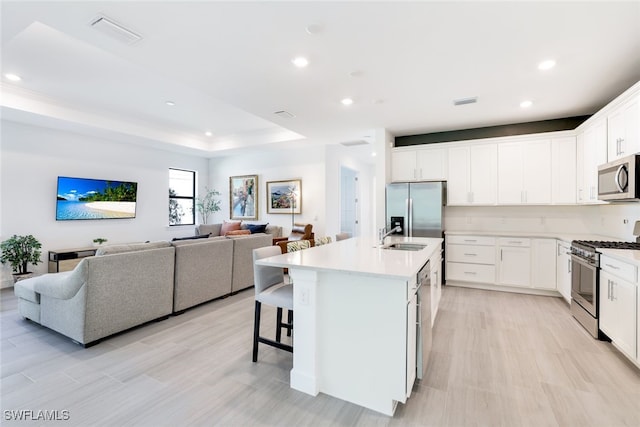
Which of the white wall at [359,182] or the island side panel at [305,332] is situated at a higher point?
the white wall at [359,182]

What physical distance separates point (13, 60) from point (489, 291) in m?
6.99

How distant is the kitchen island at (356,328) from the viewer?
1826 millimetres

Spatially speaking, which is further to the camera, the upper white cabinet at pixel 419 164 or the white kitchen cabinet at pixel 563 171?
the upper white cabinet at pixel 419 164

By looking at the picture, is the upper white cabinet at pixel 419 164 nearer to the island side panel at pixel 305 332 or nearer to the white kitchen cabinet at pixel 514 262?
the white kitchen cabinet at pixel 514 262

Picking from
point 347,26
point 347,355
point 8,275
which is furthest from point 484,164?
point 8,275

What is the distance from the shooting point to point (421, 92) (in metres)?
3.45

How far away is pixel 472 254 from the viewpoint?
15.2 feet

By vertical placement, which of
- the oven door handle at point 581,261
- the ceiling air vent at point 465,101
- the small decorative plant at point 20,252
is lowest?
the small decorative plant at point 20,252

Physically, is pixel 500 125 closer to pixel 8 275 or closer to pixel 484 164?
pixel 484 164

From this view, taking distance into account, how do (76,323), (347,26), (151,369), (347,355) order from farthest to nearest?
1. (76,323)
2. (151,369)
3. (347,26)
4. (347,355)

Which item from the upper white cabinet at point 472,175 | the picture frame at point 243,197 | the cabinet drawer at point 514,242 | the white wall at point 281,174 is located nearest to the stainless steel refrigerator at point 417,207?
the upper white cabinet at point 472,175

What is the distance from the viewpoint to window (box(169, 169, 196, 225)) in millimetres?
7496

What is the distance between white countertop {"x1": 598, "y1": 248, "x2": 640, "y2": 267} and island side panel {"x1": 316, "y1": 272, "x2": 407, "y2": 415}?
6.39ft

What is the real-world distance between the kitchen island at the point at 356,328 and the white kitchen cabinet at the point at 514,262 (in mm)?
A: 2964
